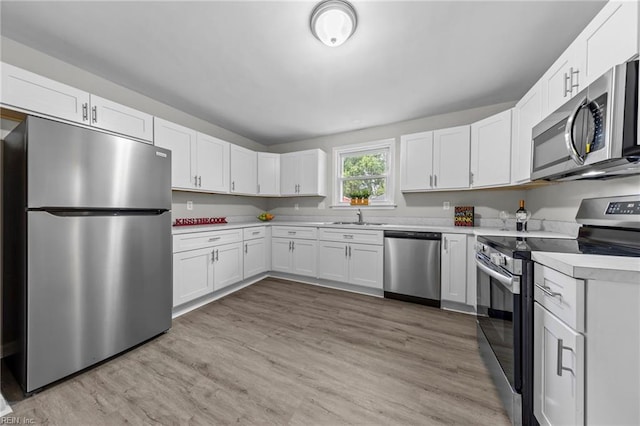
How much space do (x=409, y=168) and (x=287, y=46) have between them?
2180 mm

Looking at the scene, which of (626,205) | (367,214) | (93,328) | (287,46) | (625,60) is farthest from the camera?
(367,214)

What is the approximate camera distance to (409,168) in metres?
3.22

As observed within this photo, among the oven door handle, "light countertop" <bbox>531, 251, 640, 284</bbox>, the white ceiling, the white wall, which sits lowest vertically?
the oven door handle

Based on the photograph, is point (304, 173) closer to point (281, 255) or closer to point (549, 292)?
point (281, 255)

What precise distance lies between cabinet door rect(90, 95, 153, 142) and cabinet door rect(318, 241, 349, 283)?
2542 millimetres

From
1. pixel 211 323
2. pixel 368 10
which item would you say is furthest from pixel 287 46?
pixel 211 323

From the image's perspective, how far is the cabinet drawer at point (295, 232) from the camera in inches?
139

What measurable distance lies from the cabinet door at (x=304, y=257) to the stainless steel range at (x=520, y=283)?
2233 millimetres

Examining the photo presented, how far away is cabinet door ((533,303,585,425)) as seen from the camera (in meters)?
0.85

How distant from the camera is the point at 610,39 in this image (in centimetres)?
119

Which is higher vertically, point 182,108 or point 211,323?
point 182,108

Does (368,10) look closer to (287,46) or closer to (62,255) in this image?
(287,46)

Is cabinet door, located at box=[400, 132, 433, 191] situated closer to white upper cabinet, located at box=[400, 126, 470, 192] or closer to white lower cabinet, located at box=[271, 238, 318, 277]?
white upper cabinet, located at box=[400, 126, 470, 192]

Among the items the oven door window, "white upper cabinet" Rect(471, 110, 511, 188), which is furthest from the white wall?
the oven door window
